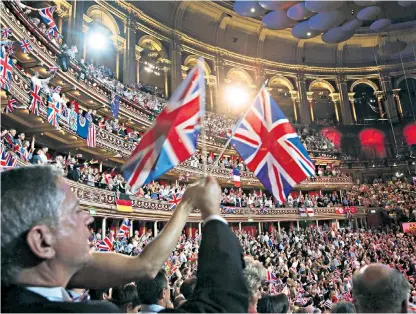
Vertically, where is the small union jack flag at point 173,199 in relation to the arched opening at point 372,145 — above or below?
below

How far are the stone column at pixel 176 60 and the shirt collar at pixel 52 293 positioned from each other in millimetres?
30652

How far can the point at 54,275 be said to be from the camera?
1.34 metres

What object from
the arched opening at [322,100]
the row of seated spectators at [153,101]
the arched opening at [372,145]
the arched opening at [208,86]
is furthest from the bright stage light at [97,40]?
the arched opening at [372,145]

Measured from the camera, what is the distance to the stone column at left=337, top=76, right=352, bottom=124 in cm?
4050

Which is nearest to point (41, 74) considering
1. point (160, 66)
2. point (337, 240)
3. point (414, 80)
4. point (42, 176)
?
point (160, 66)

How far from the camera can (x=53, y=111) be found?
15.0m

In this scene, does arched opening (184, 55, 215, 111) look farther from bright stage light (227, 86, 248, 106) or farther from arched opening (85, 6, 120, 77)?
arched opening (85, 6, 120, 77)

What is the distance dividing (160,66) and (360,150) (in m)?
23.7

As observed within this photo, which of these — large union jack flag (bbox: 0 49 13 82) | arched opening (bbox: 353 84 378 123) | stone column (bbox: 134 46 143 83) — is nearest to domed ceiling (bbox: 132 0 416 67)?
arched opening (bbox: 353 84 378 123)

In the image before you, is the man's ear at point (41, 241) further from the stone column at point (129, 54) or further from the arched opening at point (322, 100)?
the arched opening at point (322, 100)

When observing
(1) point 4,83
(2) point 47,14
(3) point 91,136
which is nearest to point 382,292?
(1) point 4,83

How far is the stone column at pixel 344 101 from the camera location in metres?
40.5

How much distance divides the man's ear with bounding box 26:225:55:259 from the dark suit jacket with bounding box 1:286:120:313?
0.13 m

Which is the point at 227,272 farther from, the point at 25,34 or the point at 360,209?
the point at 360,209
